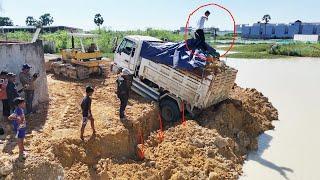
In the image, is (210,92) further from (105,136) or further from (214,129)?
(105,136)

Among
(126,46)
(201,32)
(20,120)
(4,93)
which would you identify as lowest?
(20,120)

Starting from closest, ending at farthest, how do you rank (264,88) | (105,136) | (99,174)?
(99,174), (105,136), (264,88)

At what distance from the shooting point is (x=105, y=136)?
9.09 meters

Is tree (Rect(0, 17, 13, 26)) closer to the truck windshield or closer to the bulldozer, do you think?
the bulldozer

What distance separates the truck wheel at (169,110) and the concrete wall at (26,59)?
3628 millimetres

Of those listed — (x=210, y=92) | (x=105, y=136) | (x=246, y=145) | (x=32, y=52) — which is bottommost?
(x=246, y=145)

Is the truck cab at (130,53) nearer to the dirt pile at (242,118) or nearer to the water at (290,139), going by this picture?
the dirt pile at (242,118)

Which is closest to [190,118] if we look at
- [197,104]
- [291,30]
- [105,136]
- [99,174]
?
[197,104]

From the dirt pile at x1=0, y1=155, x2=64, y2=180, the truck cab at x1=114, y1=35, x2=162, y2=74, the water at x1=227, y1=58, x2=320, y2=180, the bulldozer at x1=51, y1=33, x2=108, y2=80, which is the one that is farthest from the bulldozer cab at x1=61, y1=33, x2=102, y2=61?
the dirt pile at x1=0, y1=155, x2=64, y2=180

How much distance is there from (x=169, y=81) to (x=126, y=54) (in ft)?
6.88

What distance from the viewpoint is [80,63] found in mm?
15594

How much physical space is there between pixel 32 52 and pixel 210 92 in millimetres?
5273

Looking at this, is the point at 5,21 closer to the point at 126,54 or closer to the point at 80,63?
the point at 80,63

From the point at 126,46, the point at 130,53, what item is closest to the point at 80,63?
the point at 126,46
